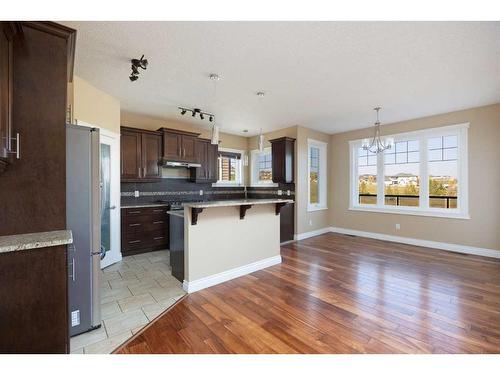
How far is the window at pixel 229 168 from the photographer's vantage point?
21.3 feet

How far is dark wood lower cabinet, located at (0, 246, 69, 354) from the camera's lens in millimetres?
1353

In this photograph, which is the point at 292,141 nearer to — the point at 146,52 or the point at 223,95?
the point at 223,95

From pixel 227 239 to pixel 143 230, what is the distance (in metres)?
2.07

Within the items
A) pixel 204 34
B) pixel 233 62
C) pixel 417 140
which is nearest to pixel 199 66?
pixel 233 62

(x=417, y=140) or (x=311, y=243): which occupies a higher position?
(x=417, y=140)

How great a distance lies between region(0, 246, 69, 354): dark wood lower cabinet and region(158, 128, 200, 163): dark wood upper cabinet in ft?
11.5

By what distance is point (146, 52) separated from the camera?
2.44m

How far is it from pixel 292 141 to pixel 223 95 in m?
2.35

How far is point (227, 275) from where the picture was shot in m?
3.17

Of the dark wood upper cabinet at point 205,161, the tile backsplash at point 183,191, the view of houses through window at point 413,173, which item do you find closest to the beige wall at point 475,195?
the view of houses through window at point 413,173

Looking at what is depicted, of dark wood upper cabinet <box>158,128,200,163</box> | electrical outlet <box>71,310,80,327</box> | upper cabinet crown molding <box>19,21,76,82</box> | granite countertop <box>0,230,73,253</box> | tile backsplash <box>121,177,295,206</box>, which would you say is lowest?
electrical outlet <box>71,310,80,327</box>

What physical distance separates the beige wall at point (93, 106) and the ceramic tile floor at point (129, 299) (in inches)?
86.8

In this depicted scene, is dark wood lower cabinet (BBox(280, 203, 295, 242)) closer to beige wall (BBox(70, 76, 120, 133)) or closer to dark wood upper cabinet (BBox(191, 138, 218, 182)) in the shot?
dark wood upper cabinet (BBox(191, 138, 218, 182))

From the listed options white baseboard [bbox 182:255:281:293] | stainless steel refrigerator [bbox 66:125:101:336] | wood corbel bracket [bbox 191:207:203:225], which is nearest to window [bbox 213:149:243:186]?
white baseboard [bbox 182:255:281:293]
